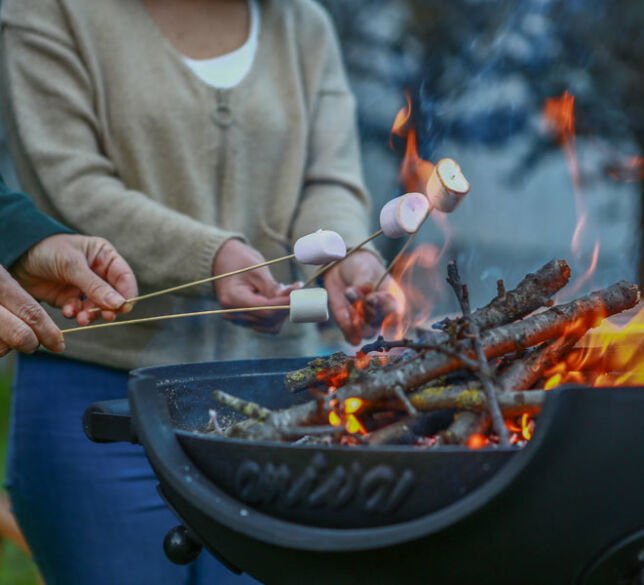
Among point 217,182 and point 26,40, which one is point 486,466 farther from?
point 26,40

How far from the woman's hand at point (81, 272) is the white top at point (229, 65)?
620 millimetres

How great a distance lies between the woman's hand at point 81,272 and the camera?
1.38 m

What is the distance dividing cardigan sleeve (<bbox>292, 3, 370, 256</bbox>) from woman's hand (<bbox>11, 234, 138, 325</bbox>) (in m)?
0.63

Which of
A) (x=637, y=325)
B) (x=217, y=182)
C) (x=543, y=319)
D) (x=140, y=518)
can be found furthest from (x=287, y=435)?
(x=217, y=182)

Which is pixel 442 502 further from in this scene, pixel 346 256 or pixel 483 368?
pixel 346 256

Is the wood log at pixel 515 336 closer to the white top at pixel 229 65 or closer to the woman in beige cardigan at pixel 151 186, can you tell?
the woman in beige cardigan at pixel 151 186

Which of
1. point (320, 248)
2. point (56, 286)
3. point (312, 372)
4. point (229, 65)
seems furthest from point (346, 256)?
point (229, 65)

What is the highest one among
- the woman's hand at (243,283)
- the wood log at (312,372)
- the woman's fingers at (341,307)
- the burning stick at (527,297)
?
the burning stick at (527,297)

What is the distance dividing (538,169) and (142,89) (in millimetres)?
3007

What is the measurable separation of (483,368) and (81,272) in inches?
25.5

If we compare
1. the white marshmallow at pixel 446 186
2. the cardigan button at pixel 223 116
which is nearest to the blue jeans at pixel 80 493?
the cardigan button at pixel 223 116

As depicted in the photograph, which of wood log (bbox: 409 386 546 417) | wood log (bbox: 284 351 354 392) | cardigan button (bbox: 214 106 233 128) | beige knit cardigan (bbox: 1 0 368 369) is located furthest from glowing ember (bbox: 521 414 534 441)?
cardigan button (bbox: 214 106 233 128)

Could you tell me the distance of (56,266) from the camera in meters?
1.42

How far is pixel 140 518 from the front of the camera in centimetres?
169
